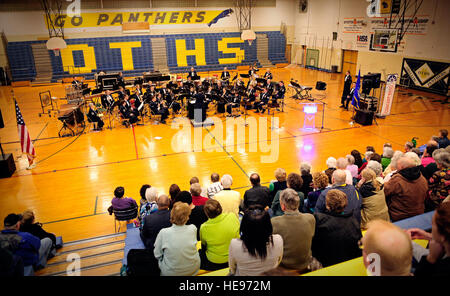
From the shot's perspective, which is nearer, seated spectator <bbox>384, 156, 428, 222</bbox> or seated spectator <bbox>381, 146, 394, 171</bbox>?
seated spectator <bbox>384, 156, 428, 222</bbox>

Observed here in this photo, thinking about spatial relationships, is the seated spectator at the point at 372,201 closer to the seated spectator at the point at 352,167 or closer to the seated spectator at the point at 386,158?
the seated spectator at the point at 352,167

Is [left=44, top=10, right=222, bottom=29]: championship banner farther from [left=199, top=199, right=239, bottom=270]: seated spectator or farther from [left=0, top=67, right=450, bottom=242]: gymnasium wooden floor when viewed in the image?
[left=199, top=199, right=239, bottom=270]: seated spectator

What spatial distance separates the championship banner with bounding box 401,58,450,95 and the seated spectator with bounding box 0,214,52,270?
18.4 m

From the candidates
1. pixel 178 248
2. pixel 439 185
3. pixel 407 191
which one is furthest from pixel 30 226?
pixel 439 185

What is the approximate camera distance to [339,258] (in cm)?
314

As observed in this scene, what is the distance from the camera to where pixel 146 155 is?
9.68 metres

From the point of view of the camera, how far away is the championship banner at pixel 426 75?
15.6m

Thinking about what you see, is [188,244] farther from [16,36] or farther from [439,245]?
[16,36]

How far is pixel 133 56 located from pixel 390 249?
26.4 meters

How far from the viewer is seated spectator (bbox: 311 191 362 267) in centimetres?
313

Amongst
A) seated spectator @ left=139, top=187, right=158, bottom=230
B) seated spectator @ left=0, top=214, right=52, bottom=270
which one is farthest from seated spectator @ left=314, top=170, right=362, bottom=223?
seated spectator @ left=0, top=214, right=52, bottom=270

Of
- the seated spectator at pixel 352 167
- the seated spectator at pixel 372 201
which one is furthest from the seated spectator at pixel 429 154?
the seated spectator at pixel 372 201

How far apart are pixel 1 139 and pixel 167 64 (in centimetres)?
1658
